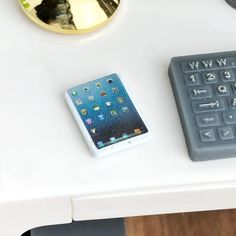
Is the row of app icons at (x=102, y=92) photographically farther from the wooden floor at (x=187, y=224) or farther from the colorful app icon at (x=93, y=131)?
the wooden floor at (x=187, y=224)

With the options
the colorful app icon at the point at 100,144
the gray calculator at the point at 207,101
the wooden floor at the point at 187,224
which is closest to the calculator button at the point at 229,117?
the gray calculator at the point at 207,101

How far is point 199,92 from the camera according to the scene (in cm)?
46

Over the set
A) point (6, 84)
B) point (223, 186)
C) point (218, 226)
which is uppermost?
point (6, 84)

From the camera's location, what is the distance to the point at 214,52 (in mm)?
515

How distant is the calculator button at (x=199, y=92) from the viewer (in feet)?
1.51

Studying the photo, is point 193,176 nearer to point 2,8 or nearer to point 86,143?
point 86,143

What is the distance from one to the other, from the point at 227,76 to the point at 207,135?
0.06m

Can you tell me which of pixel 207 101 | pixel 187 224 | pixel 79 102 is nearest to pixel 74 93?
pixel 79 102

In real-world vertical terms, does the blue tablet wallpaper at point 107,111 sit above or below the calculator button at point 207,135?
above

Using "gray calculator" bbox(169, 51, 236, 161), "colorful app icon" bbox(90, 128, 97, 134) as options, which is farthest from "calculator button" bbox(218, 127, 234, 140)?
"colorful app icon" bbox(90, 128, 97, 134)

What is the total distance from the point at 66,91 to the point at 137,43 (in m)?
0.09

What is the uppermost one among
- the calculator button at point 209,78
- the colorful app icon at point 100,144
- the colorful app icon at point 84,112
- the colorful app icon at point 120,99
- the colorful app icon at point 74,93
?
the colorful app icon at point 74,93

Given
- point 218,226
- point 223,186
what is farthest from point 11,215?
point 218,226

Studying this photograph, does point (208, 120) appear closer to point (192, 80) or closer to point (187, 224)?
point (192, 80)
